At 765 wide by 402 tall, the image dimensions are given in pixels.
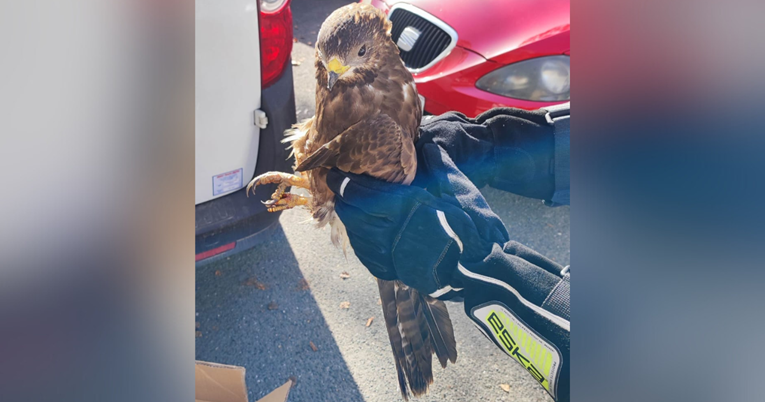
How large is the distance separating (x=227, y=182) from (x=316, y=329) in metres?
1.04

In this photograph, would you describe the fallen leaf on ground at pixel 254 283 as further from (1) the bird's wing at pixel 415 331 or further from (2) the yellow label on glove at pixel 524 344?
(2) the yellow label on glove at pixel 524 344

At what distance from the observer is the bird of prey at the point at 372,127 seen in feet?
5.94

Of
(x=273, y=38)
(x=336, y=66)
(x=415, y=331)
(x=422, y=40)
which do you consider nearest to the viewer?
(x=336, y=66)

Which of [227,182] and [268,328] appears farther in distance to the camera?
[268,328]

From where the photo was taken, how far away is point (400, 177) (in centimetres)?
197

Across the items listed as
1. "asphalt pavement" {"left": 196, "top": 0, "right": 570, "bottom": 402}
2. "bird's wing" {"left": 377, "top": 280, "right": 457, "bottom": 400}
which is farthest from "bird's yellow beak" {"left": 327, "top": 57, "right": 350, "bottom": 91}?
"asphalt pavement" {"left": 196, "top": 0, "right": 570, "bottom": 402}

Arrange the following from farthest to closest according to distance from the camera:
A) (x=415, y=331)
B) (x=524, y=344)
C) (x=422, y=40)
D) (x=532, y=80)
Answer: (x=422, y=40) < (x=532, y=80) < (x=415, y=331) < (x=524, y=344)

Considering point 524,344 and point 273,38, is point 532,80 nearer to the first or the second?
point 273,38

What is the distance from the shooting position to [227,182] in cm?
279

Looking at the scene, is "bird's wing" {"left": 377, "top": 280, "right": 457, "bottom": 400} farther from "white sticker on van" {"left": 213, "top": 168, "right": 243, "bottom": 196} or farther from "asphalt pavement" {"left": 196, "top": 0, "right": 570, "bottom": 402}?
"white sticker on van" {"left": 213, "top": 168, "right": 243, "bottom": 196}

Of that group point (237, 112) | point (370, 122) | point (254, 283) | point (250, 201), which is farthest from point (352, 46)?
point (254, 283)

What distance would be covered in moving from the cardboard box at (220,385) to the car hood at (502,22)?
2631 mm
